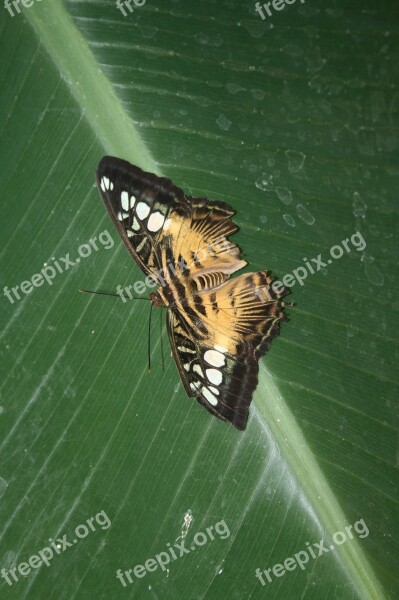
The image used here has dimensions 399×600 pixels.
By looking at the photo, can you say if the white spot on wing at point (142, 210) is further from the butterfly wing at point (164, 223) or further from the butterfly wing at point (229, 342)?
the butterfly wing at point (229, 342)

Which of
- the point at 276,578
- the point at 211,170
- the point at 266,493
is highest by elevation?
the point at 211,170

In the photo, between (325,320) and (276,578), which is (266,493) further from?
(325,320)

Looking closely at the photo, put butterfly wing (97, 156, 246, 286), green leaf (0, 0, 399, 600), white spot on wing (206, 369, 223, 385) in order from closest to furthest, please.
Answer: green leaf (0, 0, 399, 600)
butterfly wing (97, 156, 246, 286)
white spot on wing (206, 369, 223, 385)

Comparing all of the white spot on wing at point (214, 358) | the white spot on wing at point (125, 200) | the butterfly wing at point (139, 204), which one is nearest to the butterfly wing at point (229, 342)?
the white spot on wing at point (214, 358)

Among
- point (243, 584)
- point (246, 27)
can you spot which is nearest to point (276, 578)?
point (243, 584)

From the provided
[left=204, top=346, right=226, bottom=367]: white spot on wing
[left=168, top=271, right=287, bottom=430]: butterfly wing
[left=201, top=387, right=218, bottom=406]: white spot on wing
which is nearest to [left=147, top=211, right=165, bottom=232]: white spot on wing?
[left=168, top=271, right=287, bottom=430]: butterfly wing

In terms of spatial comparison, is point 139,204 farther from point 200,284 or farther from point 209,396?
point 209,396

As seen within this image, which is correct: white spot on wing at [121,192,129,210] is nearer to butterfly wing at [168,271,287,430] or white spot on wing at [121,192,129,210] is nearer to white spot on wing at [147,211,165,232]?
white spot on wing at [147,211,165,232]
